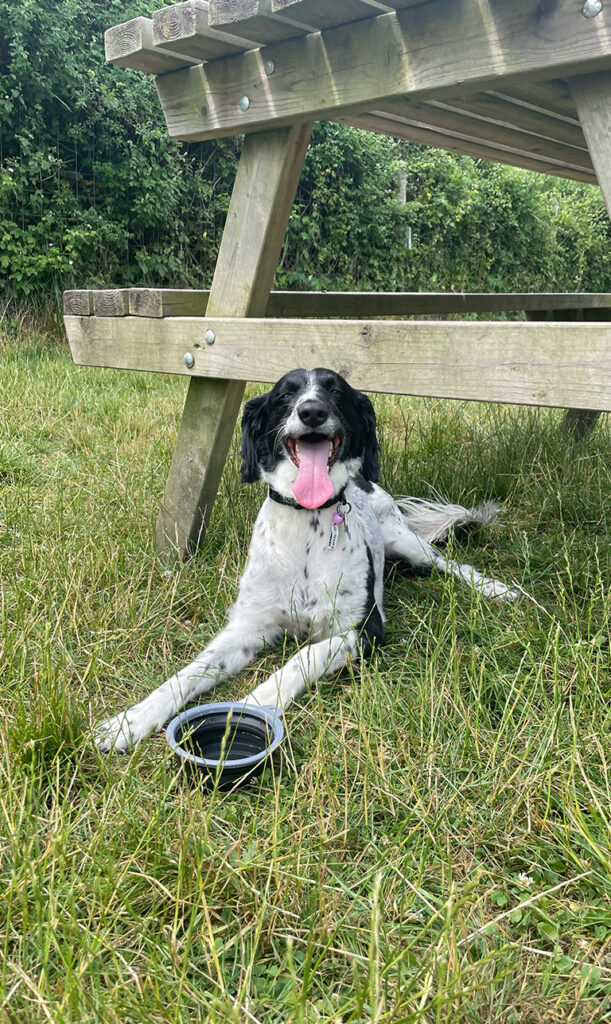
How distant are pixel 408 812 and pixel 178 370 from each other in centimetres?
195

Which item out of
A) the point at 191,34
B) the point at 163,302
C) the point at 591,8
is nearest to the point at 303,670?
the point at 163,302

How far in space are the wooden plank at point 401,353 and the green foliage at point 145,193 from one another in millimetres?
5215

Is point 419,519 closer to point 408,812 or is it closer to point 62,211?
point 408,812

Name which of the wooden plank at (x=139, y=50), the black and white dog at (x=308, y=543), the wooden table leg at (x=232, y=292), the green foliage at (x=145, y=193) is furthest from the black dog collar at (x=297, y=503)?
the green foliage at (x=145, y=193)

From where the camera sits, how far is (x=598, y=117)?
2.04 metres

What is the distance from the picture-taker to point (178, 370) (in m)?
3.11

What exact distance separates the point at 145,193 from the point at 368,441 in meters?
6.42

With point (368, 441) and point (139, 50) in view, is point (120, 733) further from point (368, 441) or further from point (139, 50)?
point (139, 50)

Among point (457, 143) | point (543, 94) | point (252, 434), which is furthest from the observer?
point (457, 143)

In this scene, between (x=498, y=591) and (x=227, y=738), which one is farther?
(x=498, y=591)

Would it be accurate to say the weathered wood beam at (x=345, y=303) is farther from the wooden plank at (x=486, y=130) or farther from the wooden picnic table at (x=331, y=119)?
the wooden plank at (x=486, y=130)

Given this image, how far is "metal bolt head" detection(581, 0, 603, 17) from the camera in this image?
6.09ft

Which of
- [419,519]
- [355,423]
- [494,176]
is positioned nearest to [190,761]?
[355,423]

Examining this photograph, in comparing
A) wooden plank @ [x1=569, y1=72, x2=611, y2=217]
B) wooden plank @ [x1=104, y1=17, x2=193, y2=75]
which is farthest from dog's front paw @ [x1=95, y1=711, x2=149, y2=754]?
wooden plank @ [x1=104, y1=17, x2=193, y2=75]
